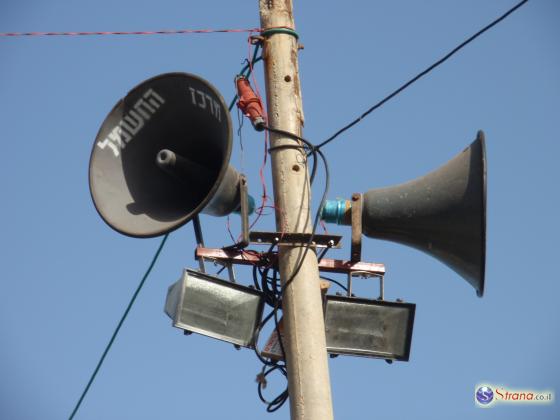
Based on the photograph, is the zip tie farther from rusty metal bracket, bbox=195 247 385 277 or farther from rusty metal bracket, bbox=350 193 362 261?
rusty metal bracket, bbox=195 247 385 277

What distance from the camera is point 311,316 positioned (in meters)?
4.91

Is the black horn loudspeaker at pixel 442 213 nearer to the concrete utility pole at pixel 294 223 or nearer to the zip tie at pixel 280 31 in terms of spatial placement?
the concrete utility pole at pixel 294 223

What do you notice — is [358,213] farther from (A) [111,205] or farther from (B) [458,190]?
(A) [111,205]

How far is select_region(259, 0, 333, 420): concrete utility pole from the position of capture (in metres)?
4.72

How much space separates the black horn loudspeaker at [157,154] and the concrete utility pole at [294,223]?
0.33 meters

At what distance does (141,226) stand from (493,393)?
4.25 m

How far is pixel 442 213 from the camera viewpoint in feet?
17.0

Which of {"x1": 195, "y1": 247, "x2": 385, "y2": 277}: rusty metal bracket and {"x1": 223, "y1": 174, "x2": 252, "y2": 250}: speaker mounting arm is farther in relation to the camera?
{"x1": 195, "y1": 247, "x2": 385, "y2": 277}: rusty metal bracket

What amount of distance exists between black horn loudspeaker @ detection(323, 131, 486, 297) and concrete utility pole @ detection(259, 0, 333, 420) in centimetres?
24

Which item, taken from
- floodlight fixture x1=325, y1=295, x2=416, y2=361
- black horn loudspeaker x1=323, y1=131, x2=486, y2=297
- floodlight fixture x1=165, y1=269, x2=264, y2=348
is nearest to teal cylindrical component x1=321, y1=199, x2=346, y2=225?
black horn loudspeaker x1=323, y1=131, x2=486, y2=297

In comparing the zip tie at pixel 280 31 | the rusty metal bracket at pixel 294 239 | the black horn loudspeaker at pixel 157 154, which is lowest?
the rusty metal bracket at pixel 294 239

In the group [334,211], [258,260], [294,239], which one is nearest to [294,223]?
[294,239]

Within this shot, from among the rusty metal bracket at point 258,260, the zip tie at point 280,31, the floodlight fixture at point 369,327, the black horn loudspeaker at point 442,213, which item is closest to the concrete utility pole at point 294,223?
the zip tie at point 280,31

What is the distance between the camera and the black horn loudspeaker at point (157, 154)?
5512 millimetres
